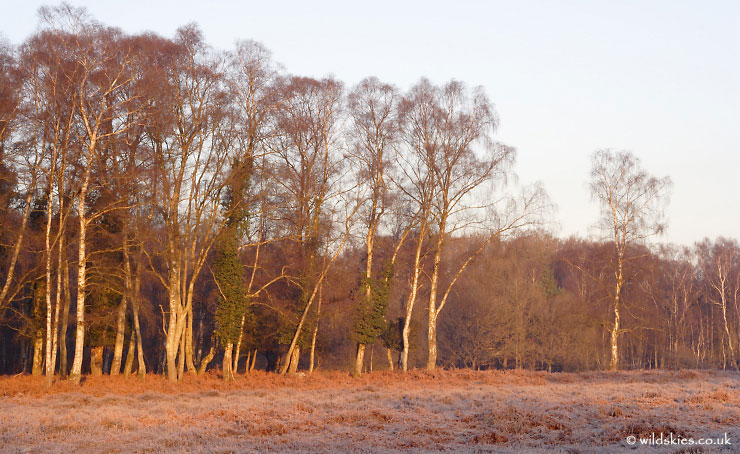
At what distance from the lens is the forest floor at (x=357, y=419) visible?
1345cm

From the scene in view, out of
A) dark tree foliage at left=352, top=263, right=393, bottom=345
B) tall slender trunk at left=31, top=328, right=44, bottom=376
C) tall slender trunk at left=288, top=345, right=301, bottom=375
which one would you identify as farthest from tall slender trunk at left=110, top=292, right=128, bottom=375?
dark tree foliage at left=352, top=263, right=393, bottom=345

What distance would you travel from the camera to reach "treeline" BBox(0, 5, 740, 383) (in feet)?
77.3

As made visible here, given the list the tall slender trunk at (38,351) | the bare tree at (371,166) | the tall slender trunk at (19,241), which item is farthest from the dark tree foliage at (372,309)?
the tall slender trunk at (19,241)

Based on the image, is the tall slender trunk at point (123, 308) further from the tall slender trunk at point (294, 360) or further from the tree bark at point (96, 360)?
the tall slender trunk at point (294, 360)

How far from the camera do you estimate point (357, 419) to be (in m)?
16.9

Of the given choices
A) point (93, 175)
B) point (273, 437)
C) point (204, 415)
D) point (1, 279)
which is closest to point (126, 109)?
point (93, 175)

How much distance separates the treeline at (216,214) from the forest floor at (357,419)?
4620mm

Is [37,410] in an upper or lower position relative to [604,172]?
lower

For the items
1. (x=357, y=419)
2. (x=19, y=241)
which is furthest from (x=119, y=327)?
(x=357, y=419)

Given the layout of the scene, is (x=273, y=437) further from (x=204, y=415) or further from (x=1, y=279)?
(x=1, y=279)

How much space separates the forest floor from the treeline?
4620 mm

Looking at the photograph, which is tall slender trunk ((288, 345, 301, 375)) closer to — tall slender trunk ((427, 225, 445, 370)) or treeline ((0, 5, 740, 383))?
treeline ((0, 5, 740, 383))

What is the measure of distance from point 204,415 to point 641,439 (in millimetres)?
11061

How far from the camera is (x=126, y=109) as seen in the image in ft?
81.3
